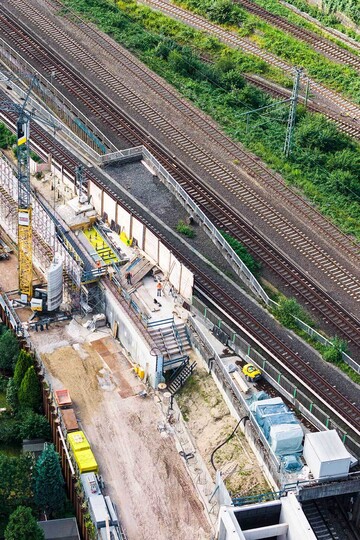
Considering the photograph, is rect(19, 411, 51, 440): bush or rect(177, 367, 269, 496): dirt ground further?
rect(19, 411, 51, 440): bush

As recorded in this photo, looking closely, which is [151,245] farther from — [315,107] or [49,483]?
[315,107]

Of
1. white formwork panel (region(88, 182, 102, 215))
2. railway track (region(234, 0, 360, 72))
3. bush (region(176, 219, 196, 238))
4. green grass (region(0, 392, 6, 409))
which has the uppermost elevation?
railway track (region(234, 0, 360, 72))

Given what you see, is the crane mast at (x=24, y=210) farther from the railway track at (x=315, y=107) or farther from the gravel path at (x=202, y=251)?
the railway track at (x=315, y=107)

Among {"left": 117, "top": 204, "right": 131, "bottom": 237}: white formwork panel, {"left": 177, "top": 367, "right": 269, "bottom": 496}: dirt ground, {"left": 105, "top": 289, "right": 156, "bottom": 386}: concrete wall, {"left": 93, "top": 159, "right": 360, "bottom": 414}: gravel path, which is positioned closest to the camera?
{"left": 177, "top": 367, "right": 269, "bottom": 496}: dirt ground

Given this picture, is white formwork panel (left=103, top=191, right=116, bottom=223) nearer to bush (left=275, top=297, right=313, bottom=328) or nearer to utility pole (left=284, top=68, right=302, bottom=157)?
bush (left=275, top=297, right=313, bottom=328)

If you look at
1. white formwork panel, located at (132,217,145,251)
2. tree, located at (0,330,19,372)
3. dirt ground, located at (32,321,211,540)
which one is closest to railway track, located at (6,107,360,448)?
white formwork panel, located at (132,217,145,251)

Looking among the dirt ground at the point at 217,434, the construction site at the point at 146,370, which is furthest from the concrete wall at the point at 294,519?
the dirt ground at the point at 217,434

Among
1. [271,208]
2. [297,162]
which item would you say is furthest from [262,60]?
[271,208]

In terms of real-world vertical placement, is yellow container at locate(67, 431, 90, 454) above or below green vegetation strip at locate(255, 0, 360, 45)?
below
